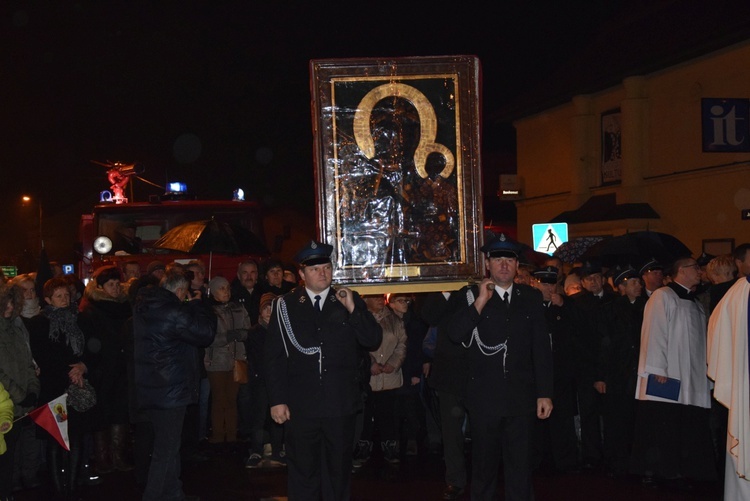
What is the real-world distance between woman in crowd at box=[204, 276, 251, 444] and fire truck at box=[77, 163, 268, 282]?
9.90 feet

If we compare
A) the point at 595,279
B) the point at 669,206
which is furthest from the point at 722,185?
the point at 595,279

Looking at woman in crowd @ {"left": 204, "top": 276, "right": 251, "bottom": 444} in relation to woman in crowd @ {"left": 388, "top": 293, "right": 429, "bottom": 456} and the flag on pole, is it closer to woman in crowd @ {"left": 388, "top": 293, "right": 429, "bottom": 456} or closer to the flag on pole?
woman in crowd @ {"left": 388, "top": 293, "right": 429, "bottom": 456}

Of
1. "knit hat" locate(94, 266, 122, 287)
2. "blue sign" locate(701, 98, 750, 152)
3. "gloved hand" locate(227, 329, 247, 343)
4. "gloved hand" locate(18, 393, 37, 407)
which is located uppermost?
"blue sign" locate(701, 98, 750, 152)

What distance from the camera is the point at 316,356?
22.1ft

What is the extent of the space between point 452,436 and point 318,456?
259 cm

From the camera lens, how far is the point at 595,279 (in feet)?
35.8

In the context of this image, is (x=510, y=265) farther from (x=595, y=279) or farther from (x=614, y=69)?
(x=614, y=69)

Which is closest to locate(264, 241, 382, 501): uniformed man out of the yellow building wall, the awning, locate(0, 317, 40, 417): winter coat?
locate(0, 317, 40, 417): winter coat

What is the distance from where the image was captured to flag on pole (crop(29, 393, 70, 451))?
326 inches

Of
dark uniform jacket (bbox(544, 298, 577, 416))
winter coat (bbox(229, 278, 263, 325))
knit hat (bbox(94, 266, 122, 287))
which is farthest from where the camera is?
winter coat (bbox(229, 278, 263, 325))

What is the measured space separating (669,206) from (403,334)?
16339mm

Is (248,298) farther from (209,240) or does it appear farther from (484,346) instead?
(484,346)

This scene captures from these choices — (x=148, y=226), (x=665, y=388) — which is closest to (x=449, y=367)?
(x=665, y=388)

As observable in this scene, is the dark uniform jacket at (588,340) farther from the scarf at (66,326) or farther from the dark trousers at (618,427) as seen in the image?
the scarf at (66,326)
